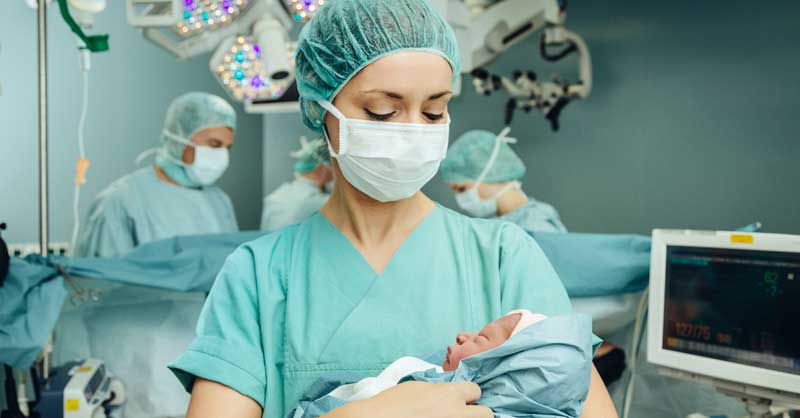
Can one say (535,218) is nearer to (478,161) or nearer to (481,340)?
(478,161)

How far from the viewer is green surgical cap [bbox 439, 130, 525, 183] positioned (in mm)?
2820

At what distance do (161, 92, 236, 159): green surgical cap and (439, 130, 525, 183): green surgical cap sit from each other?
1.04m

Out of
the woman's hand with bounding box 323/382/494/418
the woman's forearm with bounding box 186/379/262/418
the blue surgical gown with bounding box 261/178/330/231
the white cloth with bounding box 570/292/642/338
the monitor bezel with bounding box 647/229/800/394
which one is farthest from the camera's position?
the blue surgical gown with bounding box 261/178/330/231

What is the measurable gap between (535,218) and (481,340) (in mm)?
1795

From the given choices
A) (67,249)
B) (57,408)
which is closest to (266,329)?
(57,408)

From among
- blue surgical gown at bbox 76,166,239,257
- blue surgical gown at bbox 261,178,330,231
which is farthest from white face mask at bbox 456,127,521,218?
blue surgical gown at bbox 76,166,239,257

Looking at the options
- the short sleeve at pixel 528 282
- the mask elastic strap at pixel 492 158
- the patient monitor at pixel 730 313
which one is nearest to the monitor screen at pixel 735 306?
the patient monitor at pixel 730 313

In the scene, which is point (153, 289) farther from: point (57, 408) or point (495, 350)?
point (495, 350)

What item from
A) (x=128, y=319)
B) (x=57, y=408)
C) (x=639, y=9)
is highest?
(x=639, y=9)

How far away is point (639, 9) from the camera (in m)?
3.34

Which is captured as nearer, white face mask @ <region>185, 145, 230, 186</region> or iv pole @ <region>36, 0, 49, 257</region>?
iv pole @ <region>36, 0, 49, 257</region>

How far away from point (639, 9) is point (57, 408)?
3.12m

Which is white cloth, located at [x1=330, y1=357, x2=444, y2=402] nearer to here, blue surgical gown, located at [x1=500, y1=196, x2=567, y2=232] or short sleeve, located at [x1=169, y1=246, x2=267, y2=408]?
short sleeve, located at [x1=169, y1=246, x2=267, y2=408]

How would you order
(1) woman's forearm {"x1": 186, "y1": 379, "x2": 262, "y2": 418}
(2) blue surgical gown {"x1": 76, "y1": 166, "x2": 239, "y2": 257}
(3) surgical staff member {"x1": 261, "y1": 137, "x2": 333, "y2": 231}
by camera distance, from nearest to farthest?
(1) woman's forearm {"x1": 186, "y1": 379, "x2": 262, "y2": 418} < (2) blue surgical gown {"x1": 76, "y1": 166, "x2": 239, "y2": 257} < (3) surgical staff member {"x1": 261, "y1": 137, "x2": 333, "y2": 231}
